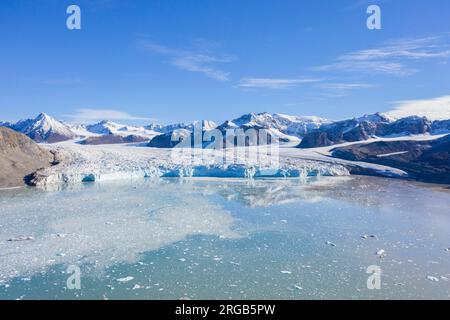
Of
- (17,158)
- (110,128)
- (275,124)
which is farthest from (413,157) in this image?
(110,128)

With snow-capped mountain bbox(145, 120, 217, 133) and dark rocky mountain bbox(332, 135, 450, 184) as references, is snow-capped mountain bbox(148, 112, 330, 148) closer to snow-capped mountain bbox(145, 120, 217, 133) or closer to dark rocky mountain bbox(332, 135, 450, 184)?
snow-capped mountain bbox(145, 120, 217, 133)

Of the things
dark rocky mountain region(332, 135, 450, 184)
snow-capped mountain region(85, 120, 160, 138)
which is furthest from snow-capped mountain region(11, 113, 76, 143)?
dark rocky mountain region(332, 135, 450, 184)

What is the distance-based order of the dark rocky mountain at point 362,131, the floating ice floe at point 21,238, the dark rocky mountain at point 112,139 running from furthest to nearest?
the dark rocky mountain at point 112,139
the dark rocky mountain at point 362,131
the floating ice floe at point 21,238

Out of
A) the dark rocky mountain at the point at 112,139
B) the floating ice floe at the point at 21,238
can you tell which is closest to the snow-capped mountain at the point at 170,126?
the dark rocky mountain at the point at 112,139

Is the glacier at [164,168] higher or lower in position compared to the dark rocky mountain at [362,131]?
lower

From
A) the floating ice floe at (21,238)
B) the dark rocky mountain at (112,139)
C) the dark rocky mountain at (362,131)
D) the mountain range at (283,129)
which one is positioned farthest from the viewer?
the dark rocky mountain at (112,139)

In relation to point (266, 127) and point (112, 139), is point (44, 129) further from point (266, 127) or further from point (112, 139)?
point (266, 127)

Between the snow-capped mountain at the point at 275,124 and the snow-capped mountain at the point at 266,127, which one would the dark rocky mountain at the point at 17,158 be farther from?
the snow-capped mountain at the point at 275,124
